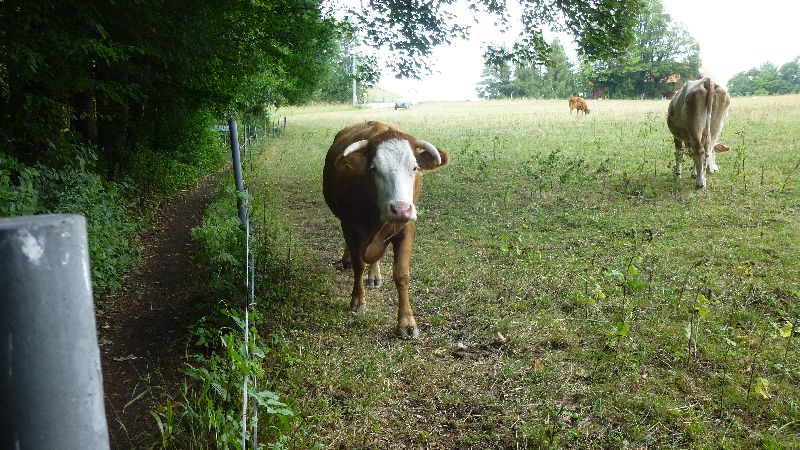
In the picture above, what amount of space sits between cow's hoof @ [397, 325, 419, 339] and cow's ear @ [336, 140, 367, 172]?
58.9 inches

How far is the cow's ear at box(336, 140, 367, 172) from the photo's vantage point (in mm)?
4969

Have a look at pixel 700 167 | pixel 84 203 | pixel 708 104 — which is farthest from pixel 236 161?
pixel 708 104

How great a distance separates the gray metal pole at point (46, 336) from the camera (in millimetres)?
754

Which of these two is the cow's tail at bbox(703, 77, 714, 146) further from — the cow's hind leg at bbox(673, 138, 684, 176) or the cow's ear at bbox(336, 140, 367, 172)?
the cow's ear at bbox(336, 140, 367, 172)

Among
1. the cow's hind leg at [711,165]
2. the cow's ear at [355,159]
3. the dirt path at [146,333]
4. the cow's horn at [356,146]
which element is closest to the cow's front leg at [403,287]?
the cow's ear at [355,159]

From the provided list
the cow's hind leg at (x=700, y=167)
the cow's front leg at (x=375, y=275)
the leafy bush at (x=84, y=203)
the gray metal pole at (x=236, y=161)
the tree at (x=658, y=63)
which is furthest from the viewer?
the tree at (x=658, y=63)

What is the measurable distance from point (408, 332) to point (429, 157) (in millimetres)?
1635

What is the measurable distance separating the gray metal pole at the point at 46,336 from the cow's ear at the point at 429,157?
441cm

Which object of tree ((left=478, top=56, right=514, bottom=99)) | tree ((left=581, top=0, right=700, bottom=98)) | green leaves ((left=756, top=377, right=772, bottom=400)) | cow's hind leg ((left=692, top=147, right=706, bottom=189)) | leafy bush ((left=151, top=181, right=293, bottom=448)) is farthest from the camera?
tree ((left=478, top=56, right=514, bottom=99))

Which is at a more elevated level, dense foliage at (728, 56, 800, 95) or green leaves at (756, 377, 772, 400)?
dense foliage at (728, 56, 800, 95)

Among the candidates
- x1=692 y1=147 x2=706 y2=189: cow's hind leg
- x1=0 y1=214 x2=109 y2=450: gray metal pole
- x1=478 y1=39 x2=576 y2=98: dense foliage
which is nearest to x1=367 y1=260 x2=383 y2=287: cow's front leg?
x1=0 y1=214 x2=109 y2=450: gray metal pole

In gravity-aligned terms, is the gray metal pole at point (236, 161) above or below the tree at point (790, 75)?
below

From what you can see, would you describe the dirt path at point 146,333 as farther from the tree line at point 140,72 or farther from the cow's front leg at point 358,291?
the cow's front leg at point 358,291

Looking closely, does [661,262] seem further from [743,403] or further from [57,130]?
[57,130]
